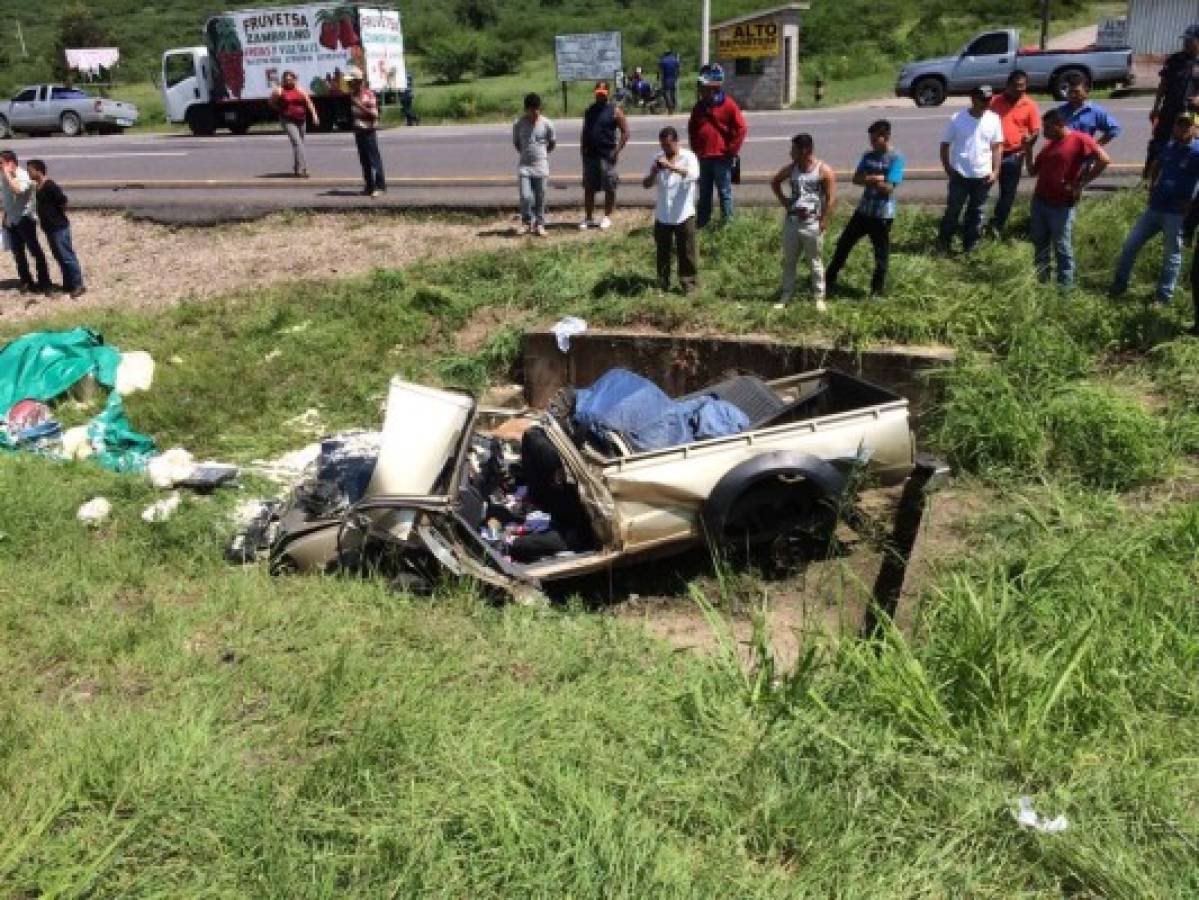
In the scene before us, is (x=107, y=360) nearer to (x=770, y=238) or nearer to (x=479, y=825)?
(x=770, y=238)

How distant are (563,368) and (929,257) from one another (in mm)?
3818

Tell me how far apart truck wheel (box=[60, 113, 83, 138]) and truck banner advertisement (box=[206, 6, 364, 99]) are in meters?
7.27

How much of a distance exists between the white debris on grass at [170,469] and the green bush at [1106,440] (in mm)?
6443

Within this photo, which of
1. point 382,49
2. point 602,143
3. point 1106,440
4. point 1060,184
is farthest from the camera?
point 382,49

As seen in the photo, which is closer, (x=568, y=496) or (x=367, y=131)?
(x=568, y=496)

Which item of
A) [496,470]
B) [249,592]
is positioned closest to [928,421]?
[496,470]

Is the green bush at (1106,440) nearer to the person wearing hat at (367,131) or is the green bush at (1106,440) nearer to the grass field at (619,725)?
the grass field at (619,725)

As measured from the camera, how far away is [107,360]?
9.27 metres

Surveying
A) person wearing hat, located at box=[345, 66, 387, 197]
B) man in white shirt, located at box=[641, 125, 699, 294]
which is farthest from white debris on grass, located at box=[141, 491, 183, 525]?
person wearing hat, located at box=[345, 66, 387, 197]

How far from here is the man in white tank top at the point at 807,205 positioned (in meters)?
8.04

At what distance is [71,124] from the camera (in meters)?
30.5

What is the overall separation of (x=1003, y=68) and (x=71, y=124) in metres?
28.2

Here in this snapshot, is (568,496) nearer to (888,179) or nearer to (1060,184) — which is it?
(888,179)

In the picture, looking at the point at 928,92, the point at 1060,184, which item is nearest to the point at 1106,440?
the point at 1060,184
